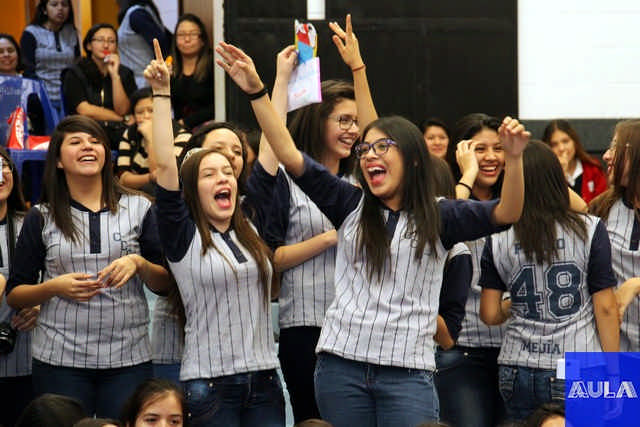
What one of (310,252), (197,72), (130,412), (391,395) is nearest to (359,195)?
(310,252)

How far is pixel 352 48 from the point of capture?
442 centimetres

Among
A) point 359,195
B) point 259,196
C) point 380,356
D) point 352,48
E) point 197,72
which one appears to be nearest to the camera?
point 380,356

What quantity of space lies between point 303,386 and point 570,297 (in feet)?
3.40

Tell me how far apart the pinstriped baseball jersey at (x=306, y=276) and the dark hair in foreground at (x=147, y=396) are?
536 millimetres

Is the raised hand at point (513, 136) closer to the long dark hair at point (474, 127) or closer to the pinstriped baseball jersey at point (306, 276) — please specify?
the pinstriped baseball jersey at point (306, 276)

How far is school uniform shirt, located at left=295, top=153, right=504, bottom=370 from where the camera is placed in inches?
Result: 143

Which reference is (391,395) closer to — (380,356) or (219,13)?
(380,356)

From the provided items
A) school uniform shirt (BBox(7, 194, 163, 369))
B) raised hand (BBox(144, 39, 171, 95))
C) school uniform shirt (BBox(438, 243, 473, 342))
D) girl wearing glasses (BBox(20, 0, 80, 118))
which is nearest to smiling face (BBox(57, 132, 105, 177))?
school uniform shirt (BBox(7, 194, 163, 369))

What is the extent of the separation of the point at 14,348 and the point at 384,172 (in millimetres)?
1764

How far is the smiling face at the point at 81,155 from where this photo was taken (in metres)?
4.36

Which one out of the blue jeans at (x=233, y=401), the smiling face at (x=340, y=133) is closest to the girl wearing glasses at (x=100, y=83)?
the smiling face at (x=340, y=133)

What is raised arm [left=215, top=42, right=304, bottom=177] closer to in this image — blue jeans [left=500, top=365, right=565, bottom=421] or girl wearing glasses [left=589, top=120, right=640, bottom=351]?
blue jeans [left=500, top=365, right=565, bottom=421]

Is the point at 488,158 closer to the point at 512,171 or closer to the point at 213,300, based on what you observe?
the point at 512,171

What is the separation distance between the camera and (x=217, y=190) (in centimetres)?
404
